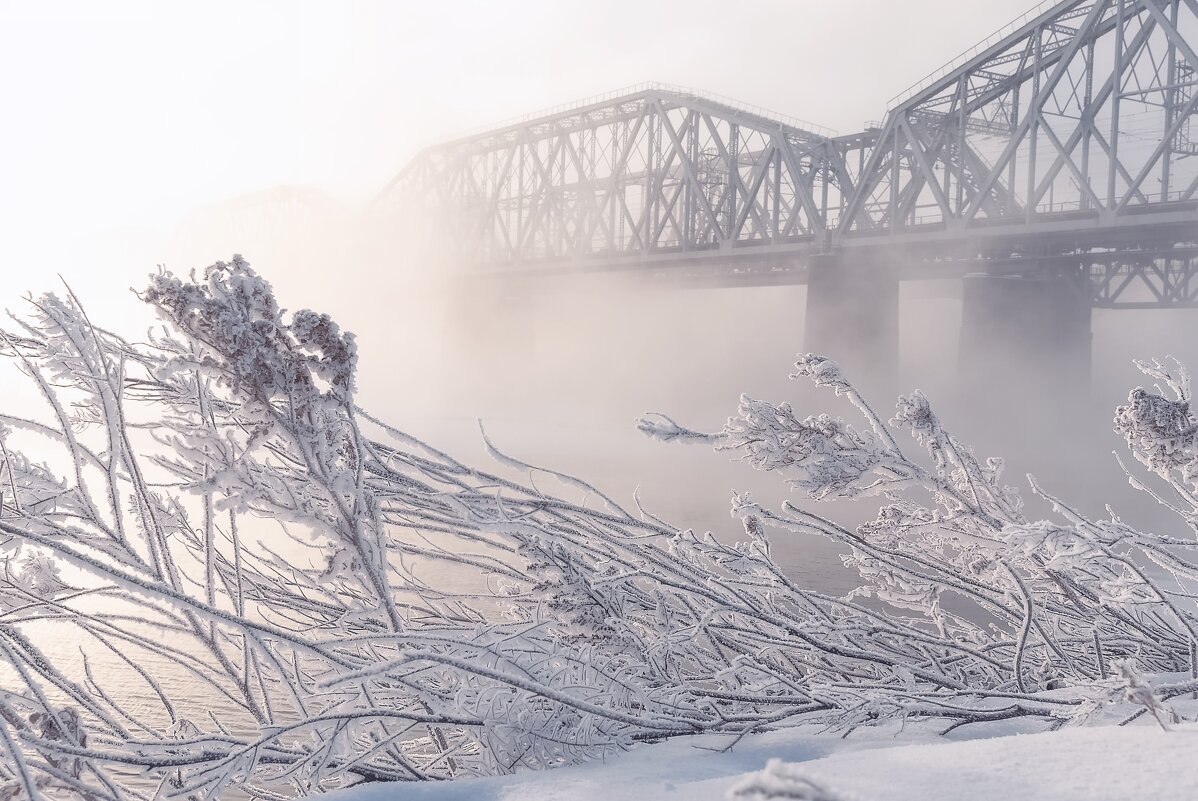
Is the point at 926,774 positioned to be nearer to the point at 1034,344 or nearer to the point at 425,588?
the point at 425,588

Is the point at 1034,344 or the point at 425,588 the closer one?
the point at 425,588

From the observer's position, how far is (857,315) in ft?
116

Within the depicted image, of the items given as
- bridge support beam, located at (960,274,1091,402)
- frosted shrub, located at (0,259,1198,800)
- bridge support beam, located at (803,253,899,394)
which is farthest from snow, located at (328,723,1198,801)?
bridge support beam, located at (960,274,1091,402)

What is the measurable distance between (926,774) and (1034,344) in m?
36.5

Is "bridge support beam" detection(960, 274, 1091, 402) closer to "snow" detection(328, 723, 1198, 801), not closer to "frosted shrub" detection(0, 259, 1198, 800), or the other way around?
"frosted shrub" detection(0, 259, 1198, 800)

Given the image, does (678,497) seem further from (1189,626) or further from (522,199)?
(522,199)

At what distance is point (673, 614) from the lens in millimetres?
2102

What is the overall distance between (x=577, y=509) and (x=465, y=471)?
23cm

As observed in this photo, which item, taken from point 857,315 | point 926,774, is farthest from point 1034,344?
point 926,774

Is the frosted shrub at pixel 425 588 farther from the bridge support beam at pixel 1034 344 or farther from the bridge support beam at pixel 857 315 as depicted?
the bridge support beam at pixel 1034 344

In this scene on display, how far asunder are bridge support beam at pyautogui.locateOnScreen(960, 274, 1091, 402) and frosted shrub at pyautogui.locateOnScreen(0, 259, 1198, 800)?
34.5 metres

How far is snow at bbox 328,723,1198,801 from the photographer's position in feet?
2.86

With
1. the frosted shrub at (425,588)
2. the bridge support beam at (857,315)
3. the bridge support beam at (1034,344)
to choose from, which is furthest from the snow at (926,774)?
the bridge support beam at (1034,344)

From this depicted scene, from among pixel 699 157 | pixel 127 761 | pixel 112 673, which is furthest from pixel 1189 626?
pixel 699 157
